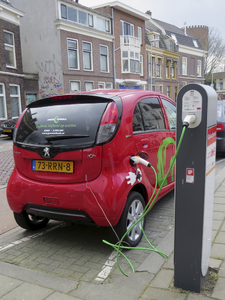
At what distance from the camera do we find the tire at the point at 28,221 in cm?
355

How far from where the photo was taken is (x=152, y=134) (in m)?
3.73

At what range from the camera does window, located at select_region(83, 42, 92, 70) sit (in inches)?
998

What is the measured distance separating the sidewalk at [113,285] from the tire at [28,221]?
26.3 inches

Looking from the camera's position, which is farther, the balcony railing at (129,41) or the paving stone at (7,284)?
the balcony railing at (129,41)

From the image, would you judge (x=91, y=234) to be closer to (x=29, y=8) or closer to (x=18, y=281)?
(x=18, y=281)

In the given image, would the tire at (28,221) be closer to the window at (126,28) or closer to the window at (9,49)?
the window at (9,49)

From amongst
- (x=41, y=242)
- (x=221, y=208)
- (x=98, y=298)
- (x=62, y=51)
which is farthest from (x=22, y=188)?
(x=62, y=51)

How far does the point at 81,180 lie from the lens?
2.90 metres

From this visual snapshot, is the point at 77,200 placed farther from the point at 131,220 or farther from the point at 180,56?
the point at 180,56

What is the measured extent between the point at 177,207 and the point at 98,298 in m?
1.00

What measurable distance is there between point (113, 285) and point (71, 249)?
2.95ft

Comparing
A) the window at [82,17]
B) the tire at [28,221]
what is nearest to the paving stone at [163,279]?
the tire at [28,221]

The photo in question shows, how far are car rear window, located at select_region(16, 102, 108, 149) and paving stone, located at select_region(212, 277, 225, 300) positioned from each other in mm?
1671

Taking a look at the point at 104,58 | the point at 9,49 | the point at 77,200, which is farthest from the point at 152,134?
the point at 104,58
